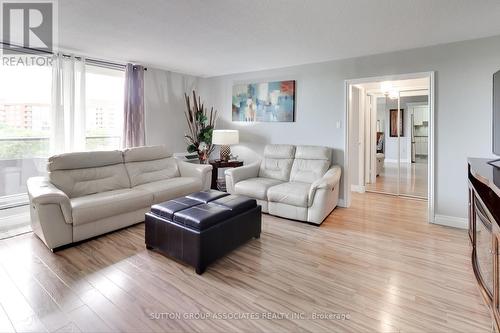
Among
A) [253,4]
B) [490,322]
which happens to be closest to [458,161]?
[490,322]

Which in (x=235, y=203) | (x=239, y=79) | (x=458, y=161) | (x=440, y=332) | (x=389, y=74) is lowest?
(x=440, y=332)

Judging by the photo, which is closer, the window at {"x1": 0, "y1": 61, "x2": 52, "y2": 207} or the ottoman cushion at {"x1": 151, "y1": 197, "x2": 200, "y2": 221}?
the ottoman cushion at {"x1": 151, "y1": 197, "x2": 200, "y2": 221}

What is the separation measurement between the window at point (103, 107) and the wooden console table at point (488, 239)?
4716 millimetres

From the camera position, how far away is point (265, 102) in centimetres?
494

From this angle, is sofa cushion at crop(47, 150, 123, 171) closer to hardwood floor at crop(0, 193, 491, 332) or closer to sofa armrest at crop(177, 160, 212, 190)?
hardwood floor at crop(0, 193, 491, 332)

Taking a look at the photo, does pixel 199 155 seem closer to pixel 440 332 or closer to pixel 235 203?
pixel 235 203

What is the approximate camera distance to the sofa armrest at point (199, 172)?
4289mm

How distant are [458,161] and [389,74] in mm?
1430

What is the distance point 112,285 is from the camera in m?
2.15

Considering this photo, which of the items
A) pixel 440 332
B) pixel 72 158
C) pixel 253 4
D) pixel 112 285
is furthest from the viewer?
pixel 72 158

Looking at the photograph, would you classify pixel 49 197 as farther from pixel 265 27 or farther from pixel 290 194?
pixel 265 27

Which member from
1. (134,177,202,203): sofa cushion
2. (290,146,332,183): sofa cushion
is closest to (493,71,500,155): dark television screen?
(290,146,332,183): sofa cushion

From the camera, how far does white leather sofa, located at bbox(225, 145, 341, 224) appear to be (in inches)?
137

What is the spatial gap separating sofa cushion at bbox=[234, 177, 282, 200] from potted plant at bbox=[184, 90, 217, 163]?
1.46 metres
